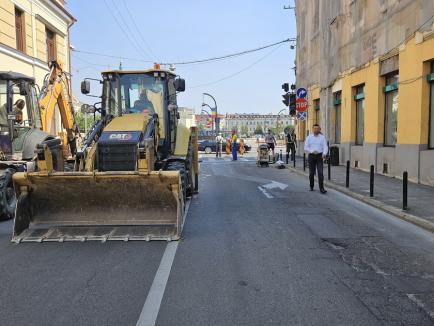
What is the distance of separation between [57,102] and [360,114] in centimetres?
1308

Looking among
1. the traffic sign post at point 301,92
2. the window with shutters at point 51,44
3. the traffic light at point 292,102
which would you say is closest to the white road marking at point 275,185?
the traffic sign post at point 301,92

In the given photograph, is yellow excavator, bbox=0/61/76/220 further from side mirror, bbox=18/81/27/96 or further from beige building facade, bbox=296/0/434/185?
beige building facade, bbox=296/0/434/185

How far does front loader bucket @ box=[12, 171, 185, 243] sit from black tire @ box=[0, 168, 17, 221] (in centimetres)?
162

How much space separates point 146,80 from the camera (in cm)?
1015

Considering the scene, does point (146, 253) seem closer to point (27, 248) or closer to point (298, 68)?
point (27, 248)

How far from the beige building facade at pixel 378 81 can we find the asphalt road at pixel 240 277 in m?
6.58

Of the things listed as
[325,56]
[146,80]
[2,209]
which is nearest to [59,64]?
[146,80]

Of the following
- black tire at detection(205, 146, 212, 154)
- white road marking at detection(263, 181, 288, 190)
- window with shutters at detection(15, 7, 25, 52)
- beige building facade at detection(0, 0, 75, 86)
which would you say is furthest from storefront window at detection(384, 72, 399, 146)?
black tire at detection(205, 146, 212, 154)

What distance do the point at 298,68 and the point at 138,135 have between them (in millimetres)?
27271

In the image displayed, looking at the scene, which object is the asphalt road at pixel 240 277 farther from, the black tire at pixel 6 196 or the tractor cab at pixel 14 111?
the tractor cab at pixel 14 111

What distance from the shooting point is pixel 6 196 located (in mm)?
9148

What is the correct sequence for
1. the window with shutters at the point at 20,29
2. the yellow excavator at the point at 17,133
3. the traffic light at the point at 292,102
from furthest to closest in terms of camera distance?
the traffic light at the point at 292,102, the window with shutters at the point at 20,29, the yellow excavator at the point at 17,133

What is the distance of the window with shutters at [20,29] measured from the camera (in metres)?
21.6

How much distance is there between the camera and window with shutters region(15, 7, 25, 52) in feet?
70.8
